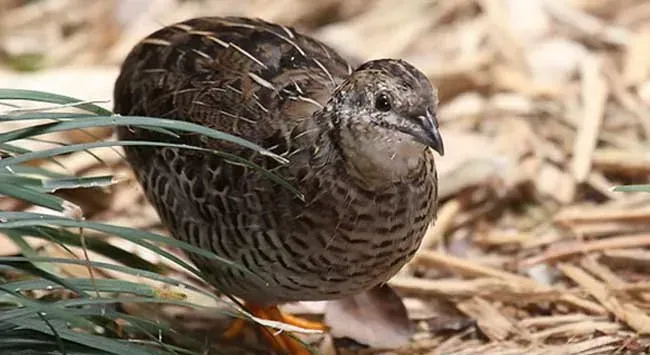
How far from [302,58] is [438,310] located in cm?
81

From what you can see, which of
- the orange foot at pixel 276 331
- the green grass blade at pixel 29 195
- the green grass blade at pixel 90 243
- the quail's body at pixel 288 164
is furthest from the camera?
the orange foot at pixel 276 331

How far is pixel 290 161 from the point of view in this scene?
252 cm

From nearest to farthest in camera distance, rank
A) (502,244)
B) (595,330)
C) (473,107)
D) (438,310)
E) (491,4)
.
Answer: (595,330) < (438,310) < (502,244) < (473,107) < (491,4)

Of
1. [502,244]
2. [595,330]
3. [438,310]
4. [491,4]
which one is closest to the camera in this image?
[595,330]

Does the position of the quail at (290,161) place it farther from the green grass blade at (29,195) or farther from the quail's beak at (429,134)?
the green grass blade at (29,195)

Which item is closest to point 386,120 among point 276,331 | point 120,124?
point 120,124

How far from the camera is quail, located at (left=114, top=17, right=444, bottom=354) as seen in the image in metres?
2.39

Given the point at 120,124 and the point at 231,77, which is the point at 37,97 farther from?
the point at 231,77

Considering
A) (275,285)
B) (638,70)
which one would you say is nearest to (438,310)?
(275,285)

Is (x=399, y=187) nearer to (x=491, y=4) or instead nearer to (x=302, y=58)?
(x=302, y=58)

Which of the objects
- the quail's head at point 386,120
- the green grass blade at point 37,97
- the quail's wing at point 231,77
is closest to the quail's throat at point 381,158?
the quail's head at point 386,120

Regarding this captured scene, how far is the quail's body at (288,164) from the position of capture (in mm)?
2410

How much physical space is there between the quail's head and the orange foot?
56 cm

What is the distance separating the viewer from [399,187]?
8.07 feet
